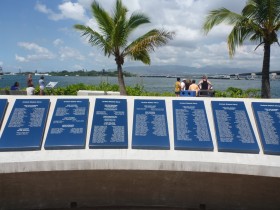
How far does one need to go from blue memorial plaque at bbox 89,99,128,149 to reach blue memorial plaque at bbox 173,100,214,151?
85cm

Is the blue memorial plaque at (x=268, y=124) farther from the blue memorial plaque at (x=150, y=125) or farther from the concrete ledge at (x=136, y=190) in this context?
the blue memorial plaque at (x=150, y=125)

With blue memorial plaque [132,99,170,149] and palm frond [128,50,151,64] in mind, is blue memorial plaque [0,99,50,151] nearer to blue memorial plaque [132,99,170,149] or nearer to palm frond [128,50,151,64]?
blue memorial plaque [132,99,170,149]

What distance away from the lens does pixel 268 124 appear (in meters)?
5.29

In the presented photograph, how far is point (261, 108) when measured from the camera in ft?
18.2

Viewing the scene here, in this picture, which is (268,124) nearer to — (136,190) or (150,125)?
(150,125)

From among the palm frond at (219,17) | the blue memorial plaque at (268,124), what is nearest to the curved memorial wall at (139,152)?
the blue memorial plaque at (268,124)

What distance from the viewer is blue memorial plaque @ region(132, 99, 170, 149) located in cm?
506

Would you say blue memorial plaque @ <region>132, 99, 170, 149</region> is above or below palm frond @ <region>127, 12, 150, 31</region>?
below

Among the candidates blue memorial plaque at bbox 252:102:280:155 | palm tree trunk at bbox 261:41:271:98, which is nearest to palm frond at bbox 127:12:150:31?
palm tree trunk at bbox 261:41:271:98

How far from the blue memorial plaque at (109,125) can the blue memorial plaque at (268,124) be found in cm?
217

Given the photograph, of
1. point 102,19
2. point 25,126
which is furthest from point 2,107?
point 102,19

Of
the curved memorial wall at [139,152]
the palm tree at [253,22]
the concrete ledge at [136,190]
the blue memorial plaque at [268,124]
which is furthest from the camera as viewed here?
the palm tree at [253,22]

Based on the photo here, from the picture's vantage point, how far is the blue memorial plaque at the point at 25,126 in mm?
4961

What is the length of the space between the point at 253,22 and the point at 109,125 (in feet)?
31.5
